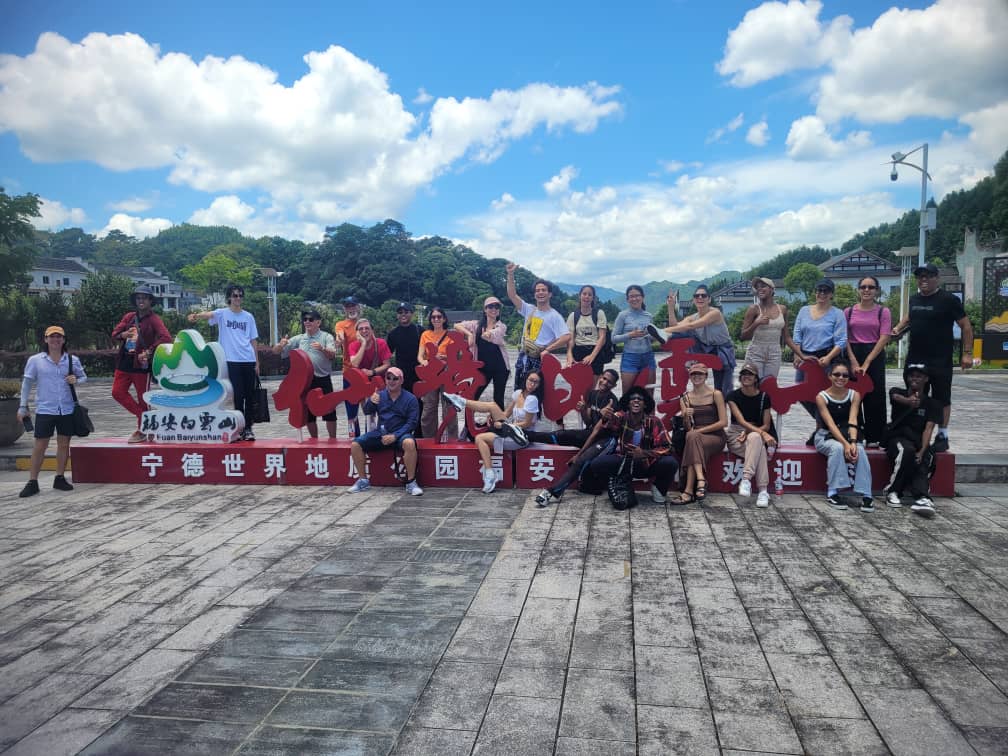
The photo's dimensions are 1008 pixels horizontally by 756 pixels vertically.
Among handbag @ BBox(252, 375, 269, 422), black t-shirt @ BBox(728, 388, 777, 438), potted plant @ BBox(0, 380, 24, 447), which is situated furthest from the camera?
potted plant @ BBox(0, 380, 24, 447)

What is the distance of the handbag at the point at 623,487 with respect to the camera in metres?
5.84

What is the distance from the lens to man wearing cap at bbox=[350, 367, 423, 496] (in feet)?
21.4

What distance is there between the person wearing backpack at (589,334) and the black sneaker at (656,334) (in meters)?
0.47

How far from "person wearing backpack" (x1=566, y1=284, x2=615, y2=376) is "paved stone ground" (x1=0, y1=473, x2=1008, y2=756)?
1.91 m

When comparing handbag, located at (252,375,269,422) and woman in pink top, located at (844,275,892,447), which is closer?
woman in pink top, located at (844,275,892,447)

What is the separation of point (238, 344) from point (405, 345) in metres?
1.83

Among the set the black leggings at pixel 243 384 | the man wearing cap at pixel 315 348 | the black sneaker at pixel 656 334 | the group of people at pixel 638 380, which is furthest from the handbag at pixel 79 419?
the black sneaker at pixel 656 334

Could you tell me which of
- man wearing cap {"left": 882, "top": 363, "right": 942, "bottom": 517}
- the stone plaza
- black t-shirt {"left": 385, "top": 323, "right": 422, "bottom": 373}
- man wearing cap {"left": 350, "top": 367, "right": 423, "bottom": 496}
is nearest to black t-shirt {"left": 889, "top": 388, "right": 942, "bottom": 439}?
man wearing cap {"left": 882, "top": 363, "right": 942, "bottom": 517}

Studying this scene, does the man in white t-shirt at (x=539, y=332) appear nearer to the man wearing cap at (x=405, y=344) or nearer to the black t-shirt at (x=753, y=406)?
the man wearing cap at (x=405, y=344)

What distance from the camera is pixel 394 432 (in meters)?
6.61

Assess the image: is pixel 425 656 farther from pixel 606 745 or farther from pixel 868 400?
pixel 868 400

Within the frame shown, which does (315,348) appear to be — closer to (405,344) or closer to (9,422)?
(405,344)

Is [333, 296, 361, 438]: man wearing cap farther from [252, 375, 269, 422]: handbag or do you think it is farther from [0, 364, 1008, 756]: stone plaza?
[0, 364, 1008, 756]: stone plaza

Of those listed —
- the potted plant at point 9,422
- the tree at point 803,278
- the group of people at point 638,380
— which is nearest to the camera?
the group of people at point 638,380
